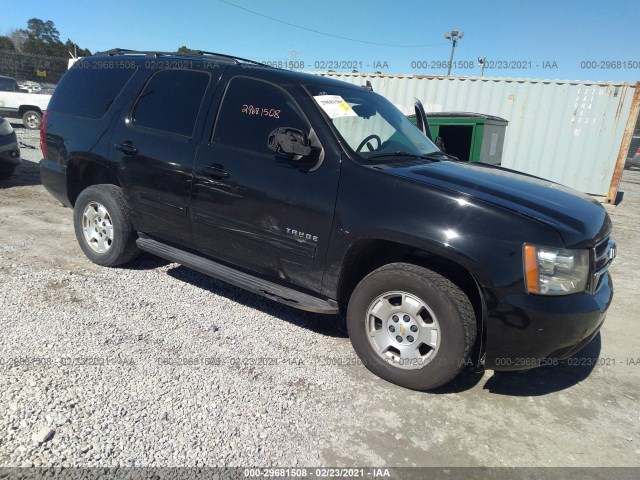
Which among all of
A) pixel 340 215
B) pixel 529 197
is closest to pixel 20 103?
pixel 340 215

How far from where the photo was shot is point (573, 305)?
268 cm

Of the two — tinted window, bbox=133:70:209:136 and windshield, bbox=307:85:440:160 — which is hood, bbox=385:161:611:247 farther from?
tinted window, bbox=133:70:209:136

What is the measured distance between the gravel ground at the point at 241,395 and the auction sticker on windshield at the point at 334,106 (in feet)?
5.53

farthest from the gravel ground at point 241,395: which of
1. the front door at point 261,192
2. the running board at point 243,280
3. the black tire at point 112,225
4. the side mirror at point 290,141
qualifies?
the side mirror at point 290,141

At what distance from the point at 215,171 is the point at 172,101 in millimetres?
931

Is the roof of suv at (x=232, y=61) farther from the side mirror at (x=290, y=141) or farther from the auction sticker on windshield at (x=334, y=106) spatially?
the side mirror at (x=290, y=141)

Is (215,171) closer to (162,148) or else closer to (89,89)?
(162,148)

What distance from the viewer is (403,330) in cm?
301

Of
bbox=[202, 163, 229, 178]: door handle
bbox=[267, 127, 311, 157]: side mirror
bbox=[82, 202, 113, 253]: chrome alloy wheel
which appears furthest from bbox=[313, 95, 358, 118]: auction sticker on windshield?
bbox=[82, 202, 113, 253]: chrome alloy wheel

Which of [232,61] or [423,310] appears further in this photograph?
[232,61]

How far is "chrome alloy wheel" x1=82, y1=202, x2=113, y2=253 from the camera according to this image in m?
4.41

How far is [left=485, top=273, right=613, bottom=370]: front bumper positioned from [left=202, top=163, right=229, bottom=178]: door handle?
82.2 inches

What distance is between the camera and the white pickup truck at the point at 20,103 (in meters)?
15.6

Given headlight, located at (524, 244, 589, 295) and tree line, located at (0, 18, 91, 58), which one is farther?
tree line, located at (0, 18, 91, 58)
